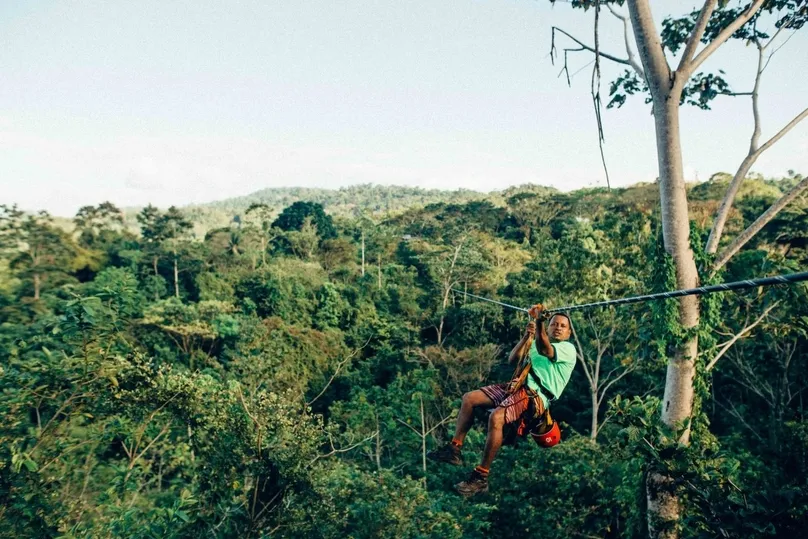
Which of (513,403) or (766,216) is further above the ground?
(766,216)

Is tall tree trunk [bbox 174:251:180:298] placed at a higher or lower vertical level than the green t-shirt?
lower

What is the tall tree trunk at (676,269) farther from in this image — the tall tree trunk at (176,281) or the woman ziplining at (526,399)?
the tall tree trunk at (176,281)

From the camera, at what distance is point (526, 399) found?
134 inches

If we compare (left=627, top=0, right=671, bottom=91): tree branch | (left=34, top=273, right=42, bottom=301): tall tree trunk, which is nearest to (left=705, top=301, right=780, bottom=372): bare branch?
(left=627, top=0, right=671, bottom=91): tree branch

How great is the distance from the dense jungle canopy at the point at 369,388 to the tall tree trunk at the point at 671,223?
189 mm

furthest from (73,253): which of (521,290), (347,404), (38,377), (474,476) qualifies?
(474,476)

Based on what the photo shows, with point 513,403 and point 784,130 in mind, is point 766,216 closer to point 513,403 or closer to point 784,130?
point 784,130

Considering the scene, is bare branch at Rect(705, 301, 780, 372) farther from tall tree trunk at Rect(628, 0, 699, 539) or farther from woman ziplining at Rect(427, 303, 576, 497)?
woman ziplining at Rect(427, 303, 576, 497)

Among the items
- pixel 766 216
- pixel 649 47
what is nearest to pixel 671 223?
pixel 766 216

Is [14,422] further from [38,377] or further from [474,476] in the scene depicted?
[474,476]

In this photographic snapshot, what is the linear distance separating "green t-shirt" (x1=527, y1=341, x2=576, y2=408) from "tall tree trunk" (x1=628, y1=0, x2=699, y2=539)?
3.61 feet

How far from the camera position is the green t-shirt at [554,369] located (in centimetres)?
340

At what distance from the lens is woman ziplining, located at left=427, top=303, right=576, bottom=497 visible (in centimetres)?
329

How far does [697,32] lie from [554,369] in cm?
292
